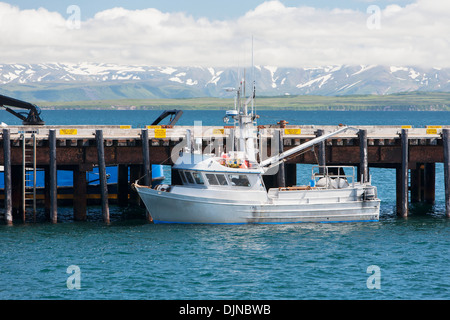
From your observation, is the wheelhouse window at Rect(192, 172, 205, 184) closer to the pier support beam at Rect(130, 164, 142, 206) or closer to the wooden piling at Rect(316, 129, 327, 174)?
the wooden piling at Rect(316, 129, 327, 174)

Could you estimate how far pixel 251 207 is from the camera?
43.0 meters

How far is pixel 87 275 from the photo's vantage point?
33250 millimetres

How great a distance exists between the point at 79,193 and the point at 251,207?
10.5m

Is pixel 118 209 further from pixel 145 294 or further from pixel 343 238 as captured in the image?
pixel 145 294

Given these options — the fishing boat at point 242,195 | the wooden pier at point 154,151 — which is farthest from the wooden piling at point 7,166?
the fishing boat at point 242,195

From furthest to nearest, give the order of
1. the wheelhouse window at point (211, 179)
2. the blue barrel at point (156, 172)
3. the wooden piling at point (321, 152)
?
the blue barrel at point (156, 172) → the wooden piling at point (321, 152) → the wheelhouse window at point (211, 179)

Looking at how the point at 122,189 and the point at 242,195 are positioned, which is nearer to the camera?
the point at 242,195

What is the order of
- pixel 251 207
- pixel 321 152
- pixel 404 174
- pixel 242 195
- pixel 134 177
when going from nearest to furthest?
pixel 242 195
pixel 251 207
pixel 404 174
pixel 321 152
pixel 134 177

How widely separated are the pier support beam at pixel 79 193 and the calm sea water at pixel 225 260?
88cm

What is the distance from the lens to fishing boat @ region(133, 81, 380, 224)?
42.8m

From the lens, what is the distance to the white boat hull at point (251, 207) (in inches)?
1689

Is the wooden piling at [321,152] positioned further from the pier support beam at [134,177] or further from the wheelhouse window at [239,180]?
the pier support beam at [134,177]

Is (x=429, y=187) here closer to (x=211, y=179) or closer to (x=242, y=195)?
(x=242, y=195)

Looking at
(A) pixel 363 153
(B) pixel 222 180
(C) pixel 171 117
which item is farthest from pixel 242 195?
(C) pixel 171 117
